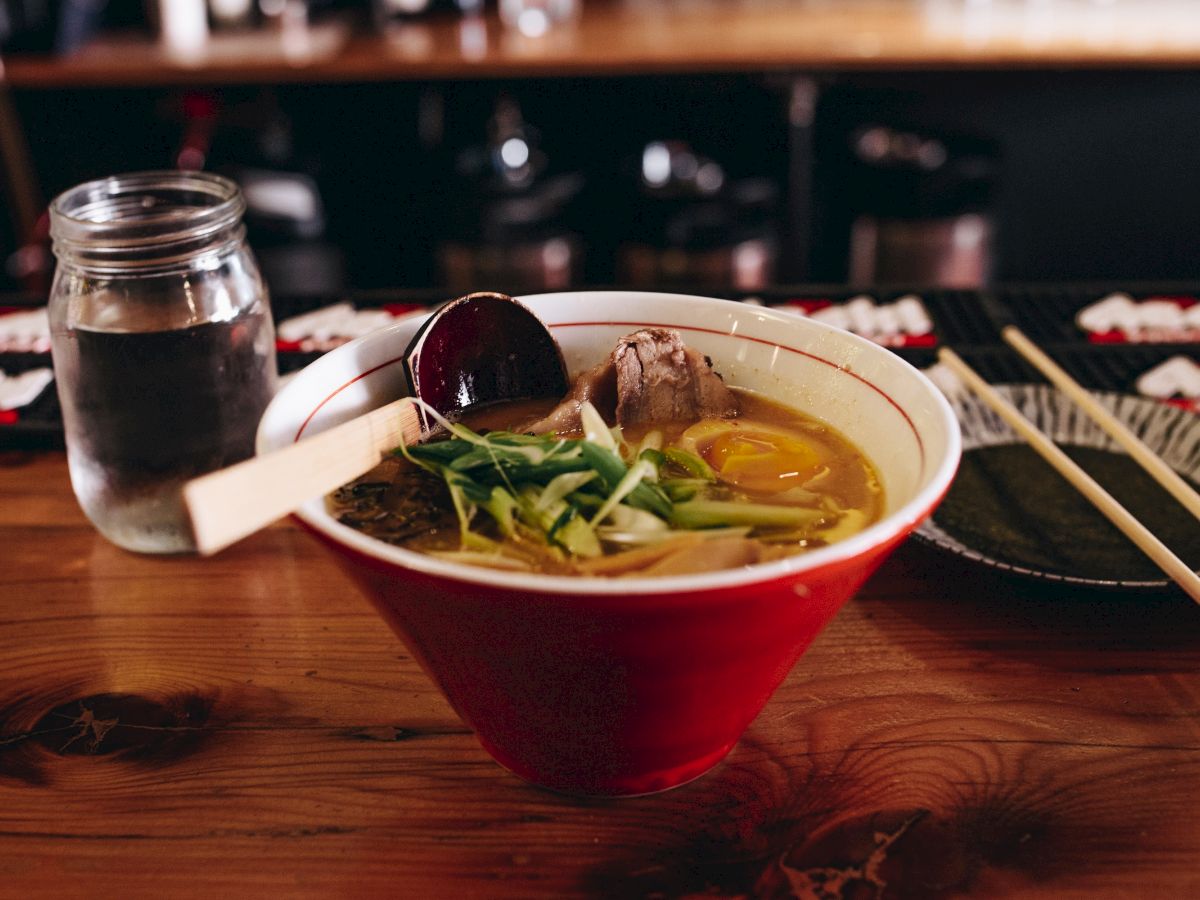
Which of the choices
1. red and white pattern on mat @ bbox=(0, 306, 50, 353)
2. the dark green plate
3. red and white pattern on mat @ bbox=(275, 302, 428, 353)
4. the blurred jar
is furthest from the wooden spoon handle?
the blurred jar

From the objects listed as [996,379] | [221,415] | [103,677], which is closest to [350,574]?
[103,677]

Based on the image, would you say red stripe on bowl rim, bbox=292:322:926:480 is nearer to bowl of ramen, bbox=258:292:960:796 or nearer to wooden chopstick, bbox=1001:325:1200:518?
bowl of ramen, bbox=258:292:960:796

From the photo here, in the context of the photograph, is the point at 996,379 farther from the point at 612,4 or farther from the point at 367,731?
the point at 612,4

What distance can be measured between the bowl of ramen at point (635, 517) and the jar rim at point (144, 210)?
0.33 m

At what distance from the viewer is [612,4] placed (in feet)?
17.2

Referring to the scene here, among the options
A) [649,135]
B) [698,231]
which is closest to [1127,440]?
[698,231]

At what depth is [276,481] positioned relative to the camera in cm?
78

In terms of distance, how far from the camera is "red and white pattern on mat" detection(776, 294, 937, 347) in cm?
191

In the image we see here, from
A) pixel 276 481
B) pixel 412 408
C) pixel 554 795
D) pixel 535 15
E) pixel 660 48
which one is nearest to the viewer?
pixel 276 481

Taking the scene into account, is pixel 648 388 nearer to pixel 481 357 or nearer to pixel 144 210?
pixel 481 357

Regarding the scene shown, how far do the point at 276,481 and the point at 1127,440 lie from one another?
1080mm

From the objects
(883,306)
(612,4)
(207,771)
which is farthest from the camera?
(612,4)

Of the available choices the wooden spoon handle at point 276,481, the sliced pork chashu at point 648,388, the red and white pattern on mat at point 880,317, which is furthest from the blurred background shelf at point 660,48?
the wooden spoon handle at point 276,481

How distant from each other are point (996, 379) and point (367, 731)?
122 centimetres
